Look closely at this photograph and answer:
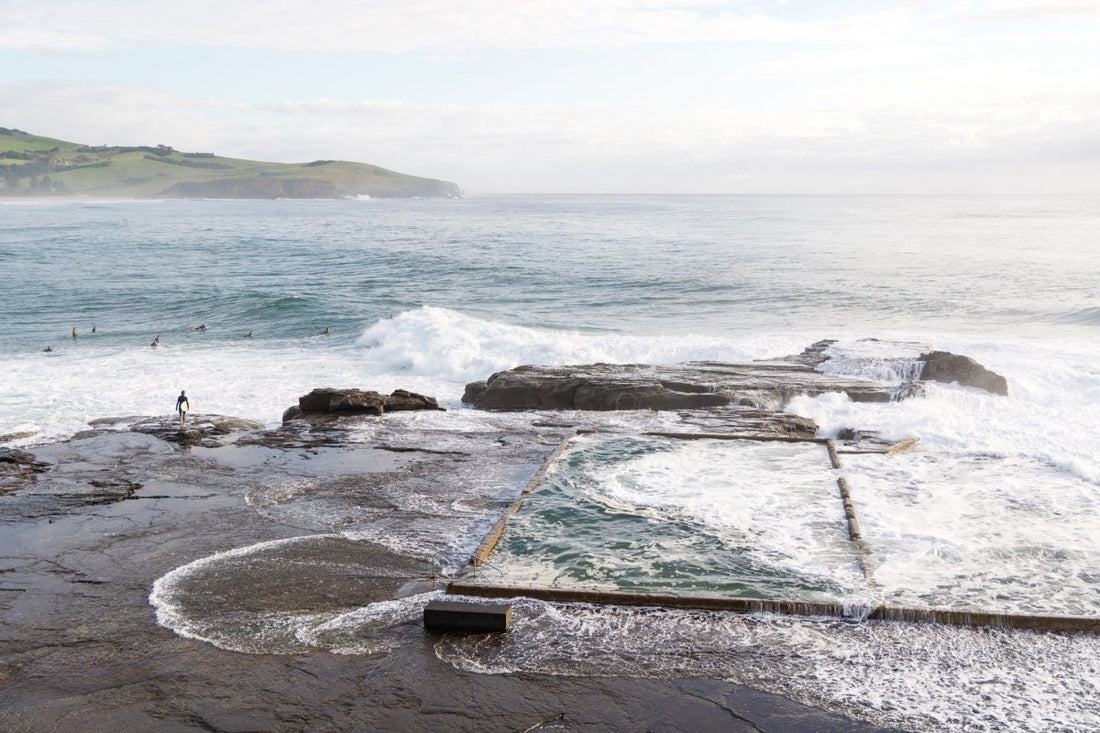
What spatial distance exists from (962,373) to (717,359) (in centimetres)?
745

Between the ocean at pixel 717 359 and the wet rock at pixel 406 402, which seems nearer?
the ocean at pixel 717 359

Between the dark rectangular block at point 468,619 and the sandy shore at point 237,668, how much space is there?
176 mm

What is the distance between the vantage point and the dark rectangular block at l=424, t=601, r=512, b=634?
938cm

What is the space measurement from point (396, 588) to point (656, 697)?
148 inches

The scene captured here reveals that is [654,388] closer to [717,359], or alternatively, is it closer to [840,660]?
[717,359]

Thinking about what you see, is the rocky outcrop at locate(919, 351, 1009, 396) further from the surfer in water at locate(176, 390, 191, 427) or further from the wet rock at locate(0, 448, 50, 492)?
the wet rock at locate(0, 448, 50, 492)

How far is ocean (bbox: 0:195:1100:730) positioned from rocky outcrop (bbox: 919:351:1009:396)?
57 cm

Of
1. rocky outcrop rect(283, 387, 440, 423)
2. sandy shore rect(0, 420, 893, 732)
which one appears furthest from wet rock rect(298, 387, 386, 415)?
sandy shore rect(0, 420, 893, 732)

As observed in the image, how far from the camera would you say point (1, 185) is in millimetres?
173625

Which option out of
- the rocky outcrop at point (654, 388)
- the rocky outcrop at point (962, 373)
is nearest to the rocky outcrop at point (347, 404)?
the rocky outcrop at point (654, 388)

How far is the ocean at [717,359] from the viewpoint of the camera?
29.9 feet

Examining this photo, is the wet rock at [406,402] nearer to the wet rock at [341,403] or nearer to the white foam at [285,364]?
the wet rock at [341,403]

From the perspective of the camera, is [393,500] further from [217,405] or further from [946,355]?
[946,355]

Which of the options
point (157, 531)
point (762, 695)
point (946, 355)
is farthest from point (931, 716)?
point (946, 355)
